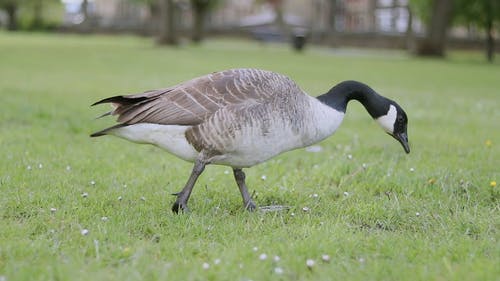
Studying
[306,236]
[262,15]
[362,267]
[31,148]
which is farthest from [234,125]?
[262,15]

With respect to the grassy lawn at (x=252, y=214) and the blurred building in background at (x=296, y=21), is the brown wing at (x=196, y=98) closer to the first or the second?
the grassy lawn at (x=252, y=214)

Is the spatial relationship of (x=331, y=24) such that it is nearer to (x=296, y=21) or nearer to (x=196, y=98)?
(x=296, y=21)

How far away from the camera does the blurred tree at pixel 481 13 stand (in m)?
34.8

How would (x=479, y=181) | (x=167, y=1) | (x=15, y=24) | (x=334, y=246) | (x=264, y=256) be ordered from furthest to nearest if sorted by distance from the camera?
(x=15, y=24) < (x=167, y=1) < (x=479, y=181) < (x=334, y=246) < (x=264, y=256)

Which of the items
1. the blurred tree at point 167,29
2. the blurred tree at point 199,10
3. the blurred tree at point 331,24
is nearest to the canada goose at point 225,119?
the blurred tree at point 167,29

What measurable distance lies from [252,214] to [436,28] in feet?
106

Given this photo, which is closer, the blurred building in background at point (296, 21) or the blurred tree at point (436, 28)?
the blurred tree at point (436, 28)

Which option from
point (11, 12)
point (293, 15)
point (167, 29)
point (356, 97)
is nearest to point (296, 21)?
point (293, 15)

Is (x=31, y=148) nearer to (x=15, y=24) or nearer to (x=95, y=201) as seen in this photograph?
(x=95, y=201)

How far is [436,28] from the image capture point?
114 feet

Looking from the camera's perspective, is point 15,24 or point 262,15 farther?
point 262,15

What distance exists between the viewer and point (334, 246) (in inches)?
156

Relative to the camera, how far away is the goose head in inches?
196

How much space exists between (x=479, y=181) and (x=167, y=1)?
31850mm
